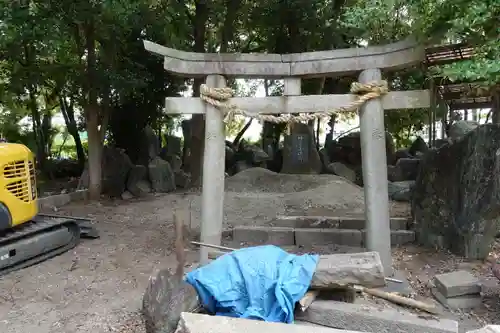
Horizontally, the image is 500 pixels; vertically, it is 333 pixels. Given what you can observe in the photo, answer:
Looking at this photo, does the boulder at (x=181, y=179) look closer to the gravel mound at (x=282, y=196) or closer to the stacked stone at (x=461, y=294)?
the gravel mound at (x=282, y=196)

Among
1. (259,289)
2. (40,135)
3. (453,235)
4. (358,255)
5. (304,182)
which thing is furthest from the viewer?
(40,135)

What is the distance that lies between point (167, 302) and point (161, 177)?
31.9 ft

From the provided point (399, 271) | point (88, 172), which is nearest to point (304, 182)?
point (88, 172)

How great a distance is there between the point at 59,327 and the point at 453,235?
4.93 metres

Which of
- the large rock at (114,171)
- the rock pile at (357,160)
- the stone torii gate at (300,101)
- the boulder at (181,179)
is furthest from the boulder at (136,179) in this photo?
the stone torii gate at (300,101)

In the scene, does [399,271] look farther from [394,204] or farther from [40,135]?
[40,135]

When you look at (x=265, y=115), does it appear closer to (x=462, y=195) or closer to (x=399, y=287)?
(x=399, y=287)

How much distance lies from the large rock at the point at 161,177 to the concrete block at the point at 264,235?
6.45 m

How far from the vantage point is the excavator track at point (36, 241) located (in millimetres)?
5953

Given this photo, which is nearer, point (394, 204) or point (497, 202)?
point (497, 202)

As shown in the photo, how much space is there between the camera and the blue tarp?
3818 millimetres

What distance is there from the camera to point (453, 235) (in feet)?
20.4

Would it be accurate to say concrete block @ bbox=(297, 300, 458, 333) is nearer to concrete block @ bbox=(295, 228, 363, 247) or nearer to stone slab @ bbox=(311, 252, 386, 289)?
stone slab @ bbox=(311, 252, 386, 289)

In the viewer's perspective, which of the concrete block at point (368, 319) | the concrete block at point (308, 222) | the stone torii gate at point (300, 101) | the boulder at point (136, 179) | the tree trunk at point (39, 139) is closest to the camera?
the concrete block at point (368, 319)
